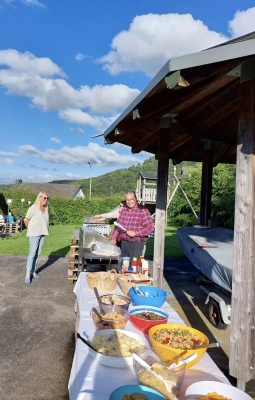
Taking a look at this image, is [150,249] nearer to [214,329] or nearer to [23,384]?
[214,329]

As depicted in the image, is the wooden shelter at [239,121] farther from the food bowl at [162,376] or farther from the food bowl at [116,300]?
the food bowl at [162,376]

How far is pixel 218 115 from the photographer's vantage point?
5617 mm

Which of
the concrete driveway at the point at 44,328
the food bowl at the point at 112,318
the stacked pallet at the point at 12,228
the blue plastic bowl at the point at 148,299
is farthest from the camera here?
the stacked pallet at the point at 12,228

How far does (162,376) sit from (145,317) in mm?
803

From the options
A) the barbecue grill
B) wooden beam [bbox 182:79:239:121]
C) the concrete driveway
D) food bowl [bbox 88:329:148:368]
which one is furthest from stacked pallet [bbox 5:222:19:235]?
food bowl [bbox 88:329:148:368]

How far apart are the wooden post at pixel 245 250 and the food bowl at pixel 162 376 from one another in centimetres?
134

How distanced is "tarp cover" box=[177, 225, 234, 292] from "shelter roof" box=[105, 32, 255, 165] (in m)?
1.96

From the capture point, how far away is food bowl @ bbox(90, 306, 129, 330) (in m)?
2.11

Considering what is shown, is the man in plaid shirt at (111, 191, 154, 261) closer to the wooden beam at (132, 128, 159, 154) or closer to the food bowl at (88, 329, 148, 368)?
the wooden beam at (132, 128, 159, 154)

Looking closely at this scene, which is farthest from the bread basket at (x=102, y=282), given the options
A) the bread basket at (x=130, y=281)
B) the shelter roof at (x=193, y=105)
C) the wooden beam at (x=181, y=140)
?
the wooden beam at (x=181, y=140)

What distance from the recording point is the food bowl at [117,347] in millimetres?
1672

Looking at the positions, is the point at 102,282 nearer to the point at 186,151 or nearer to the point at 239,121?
the point at 239,121

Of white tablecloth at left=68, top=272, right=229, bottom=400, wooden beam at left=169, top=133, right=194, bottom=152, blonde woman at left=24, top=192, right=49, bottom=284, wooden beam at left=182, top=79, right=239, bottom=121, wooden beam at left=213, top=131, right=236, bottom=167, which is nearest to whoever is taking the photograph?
white tablecloth at left=68, top=272, right=229, bottom=400

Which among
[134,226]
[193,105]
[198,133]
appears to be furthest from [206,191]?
[193,105]
